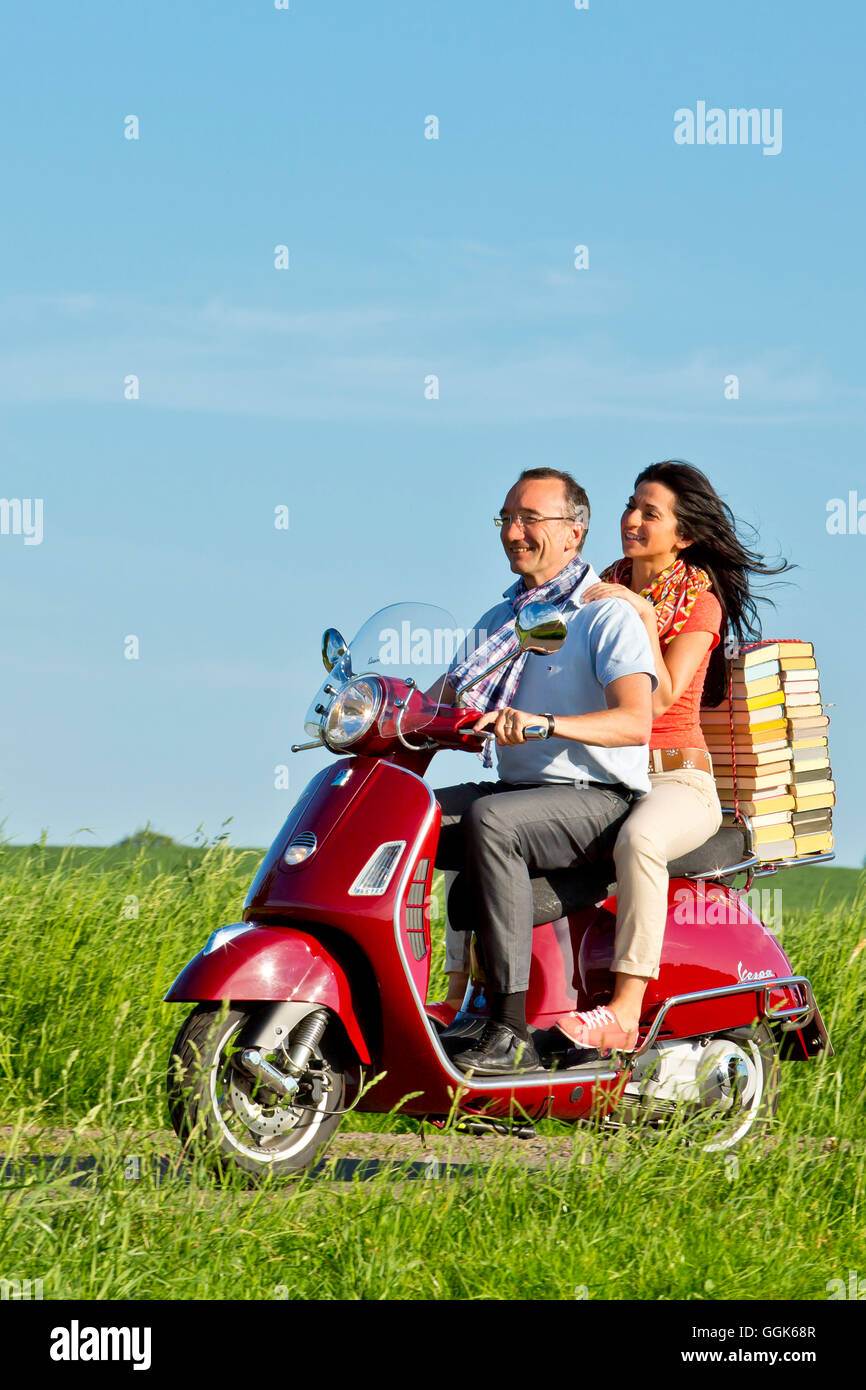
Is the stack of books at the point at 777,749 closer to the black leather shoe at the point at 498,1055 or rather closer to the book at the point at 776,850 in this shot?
the book at the point at 776,850

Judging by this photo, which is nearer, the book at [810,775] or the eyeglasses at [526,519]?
the eyeglasses at [526,519]

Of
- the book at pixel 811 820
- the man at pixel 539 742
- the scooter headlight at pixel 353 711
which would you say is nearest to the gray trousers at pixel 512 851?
the man at pixel 539 742

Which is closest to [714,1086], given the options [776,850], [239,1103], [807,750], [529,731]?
[776,850]

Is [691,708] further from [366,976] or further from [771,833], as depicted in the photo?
[366,976]

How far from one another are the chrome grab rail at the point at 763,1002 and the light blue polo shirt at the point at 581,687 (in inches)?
28.5

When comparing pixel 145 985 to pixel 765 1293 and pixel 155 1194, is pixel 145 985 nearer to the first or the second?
pixel 155 1194

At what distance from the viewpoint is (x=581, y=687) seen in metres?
5.04

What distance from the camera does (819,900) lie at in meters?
9.31

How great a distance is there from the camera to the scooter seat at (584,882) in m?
4.94

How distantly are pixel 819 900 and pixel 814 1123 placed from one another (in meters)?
3.77

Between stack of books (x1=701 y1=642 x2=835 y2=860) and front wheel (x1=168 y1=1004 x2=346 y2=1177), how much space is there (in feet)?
6.53

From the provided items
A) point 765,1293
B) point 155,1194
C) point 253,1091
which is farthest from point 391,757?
point 765,1293

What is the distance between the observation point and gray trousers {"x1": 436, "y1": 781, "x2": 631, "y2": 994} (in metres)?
4.65

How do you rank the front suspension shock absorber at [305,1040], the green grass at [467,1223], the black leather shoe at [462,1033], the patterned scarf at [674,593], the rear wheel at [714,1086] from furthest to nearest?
1. the patterned scarf at [674,593]
2. the rear wheel at [714,1086]
3. the black leather shoe at [462,1033]
4. the front suspension shock absorber at [305,1040]
5. the green grass at [467,1223]
